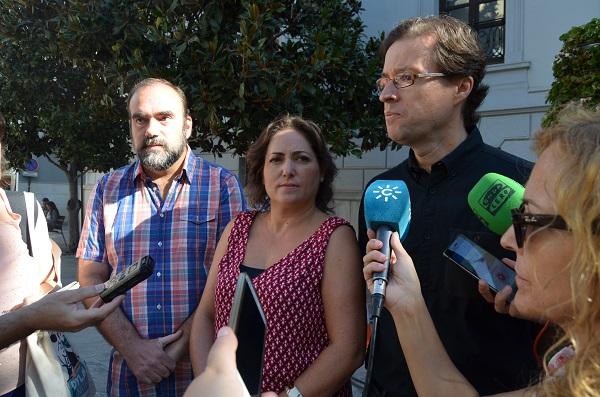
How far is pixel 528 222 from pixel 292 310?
1152 mm

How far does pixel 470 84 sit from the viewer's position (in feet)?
7.47

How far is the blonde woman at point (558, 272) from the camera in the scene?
3.68ft

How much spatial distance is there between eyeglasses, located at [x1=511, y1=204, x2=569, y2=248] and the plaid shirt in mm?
1748

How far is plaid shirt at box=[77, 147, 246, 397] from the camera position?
110 inches

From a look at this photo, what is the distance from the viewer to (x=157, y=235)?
114 inches

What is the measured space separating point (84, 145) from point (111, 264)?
11.0 m

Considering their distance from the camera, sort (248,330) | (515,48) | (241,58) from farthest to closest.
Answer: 1. (515,48)
2. (241,58)
3. (248,330)

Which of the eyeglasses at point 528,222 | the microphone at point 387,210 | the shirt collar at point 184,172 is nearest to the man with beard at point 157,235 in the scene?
the shirt collar at point 184,172

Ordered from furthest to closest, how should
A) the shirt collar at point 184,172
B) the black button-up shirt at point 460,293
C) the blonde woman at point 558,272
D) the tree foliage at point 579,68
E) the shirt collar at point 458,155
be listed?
the tree foliage at point 579,68
the shirt collar at point 184,172
the shirt collar at point 458,155
the black button-up shirt at point 460,293
the blonde woman at point 558,272

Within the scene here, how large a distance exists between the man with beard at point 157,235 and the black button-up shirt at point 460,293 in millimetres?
1010

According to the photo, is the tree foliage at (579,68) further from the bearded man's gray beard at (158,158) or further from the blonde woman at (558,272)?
the blonde woman at (558,272)

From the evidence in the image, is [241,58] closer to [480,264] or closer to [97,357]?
[97,357]

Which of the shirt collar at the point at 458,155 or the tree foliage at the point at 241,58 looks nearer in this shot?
the shirt collar at the point at 458,155

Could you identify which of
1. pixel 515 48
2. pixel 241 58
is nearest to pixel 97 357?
pixel 241 58
